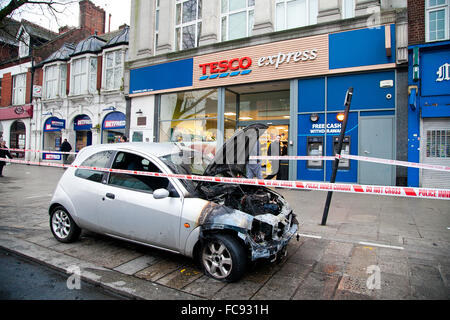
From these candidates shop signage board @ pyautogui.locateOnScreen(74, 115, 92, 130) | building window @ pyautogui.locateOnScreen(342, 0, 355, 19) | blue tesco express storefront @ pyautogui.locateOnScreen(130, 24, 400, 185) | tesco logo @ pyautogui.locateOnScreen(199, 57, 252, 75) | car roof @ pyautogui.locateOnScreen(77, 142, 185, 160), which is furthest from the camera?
shop signage board @ pyautogui.locateOnScreen(74, 115, 92, 130)

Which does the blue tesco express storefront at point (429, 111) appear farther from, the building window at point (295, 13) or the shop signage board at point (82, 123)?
the shop signage board at point (82, 123)

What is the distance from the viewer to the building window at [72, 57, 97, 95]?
20.0 metres

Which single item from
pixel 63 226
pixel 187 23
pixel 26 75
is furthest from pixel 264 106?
pixel 26 75

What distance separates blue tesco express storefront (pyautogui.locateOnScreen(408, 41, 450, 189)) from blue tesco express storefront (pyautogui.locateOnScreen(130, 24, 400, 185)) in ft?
1.84

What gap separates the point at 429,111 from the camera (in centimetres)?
912

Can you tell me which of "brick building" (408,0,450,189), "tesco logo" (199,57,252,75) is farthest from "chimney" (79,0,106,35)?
"brick building" (408,0,450,189)

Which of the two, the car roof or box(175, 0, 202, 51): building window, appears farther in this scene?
box(175, 0, 202, 51): building window

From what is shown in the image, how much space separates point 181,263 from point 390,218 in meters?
4.94

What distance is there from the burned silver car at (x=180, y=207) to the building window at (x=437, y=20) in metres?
9.01

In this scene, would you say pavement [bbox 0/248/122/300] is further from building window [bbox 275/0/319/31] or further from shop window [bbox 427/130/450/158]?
building window [bbox 275/0/319/31]

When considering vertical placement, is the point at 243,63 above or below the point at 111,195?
above

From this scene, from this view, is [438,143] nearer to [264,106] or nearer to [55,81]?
[264,106]

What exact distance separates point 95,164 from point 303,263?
337 centimetres

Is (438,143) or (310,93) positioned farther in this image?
(310,93)
